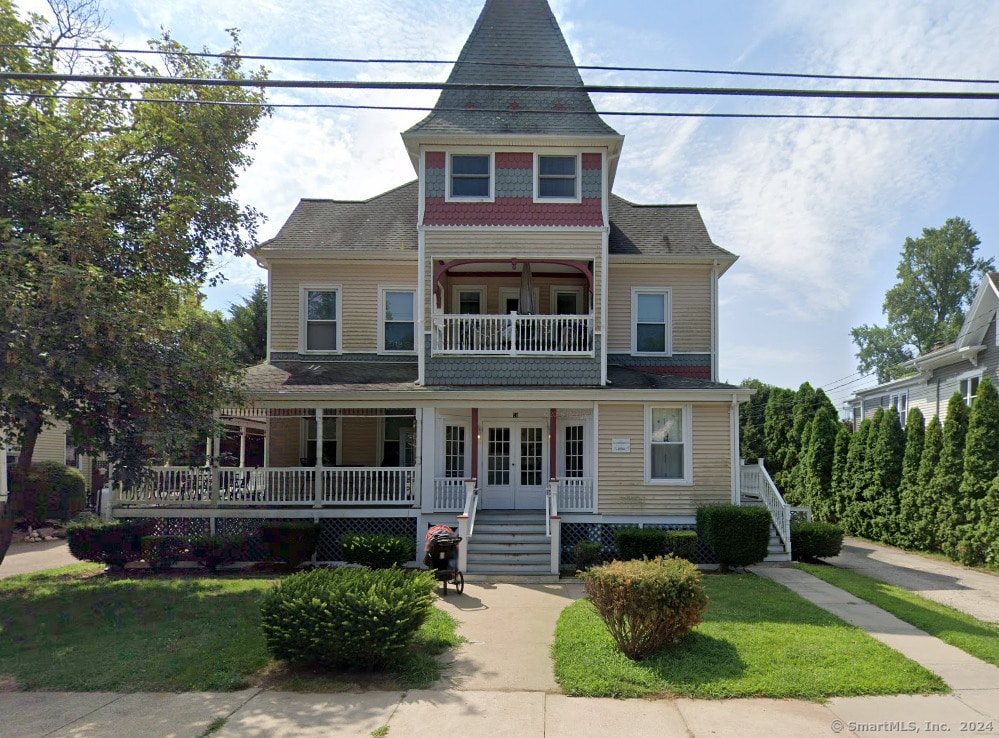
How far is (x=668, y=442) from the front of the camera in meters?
14.2

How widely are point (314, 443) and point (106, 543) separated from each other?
495 centimetres

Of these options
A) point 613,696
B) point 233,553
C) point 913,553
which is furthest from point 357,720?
point 913,553

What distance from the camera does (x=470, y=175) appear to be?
14.9 m

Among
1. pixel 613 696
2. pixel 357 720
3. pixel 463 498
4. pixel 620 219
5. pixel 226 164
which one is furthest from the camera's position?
pixel 620 219

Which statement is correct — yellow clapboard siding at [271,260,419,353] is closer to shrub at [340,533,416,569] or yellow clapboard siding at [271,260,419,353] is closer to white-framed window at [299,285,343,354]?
white-framed window at [299,285,343,354]

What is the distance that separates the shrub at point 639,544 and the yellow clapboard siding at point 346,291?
25.4ft

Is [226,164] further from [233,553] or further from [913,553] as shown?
[913,553]

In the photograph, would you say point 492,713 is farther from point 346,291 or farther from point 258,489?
point 346,291

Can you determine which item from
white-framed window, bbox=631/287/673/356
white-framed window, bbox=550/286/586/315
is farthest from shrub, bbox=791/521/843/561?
white-framed window, bbox=550/286/586/315

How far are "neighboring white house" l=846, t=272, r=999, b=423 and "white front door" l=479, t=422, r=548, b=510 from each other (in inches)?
462

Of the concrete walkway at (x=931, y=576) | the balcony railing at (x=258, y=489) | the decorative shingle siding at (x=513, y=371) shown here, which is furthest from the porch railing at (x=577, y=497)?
the concrete walkway at (x=931, y=576)

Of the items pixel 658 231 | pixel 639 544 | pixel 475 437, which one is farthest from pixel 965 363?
pixel 475 437

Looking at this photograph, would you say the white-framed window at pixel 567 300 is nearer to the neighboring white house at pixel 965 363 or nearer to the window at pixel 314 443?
the window at pixel 314 443

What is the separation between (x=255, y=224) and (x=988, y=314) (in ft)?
66.4
